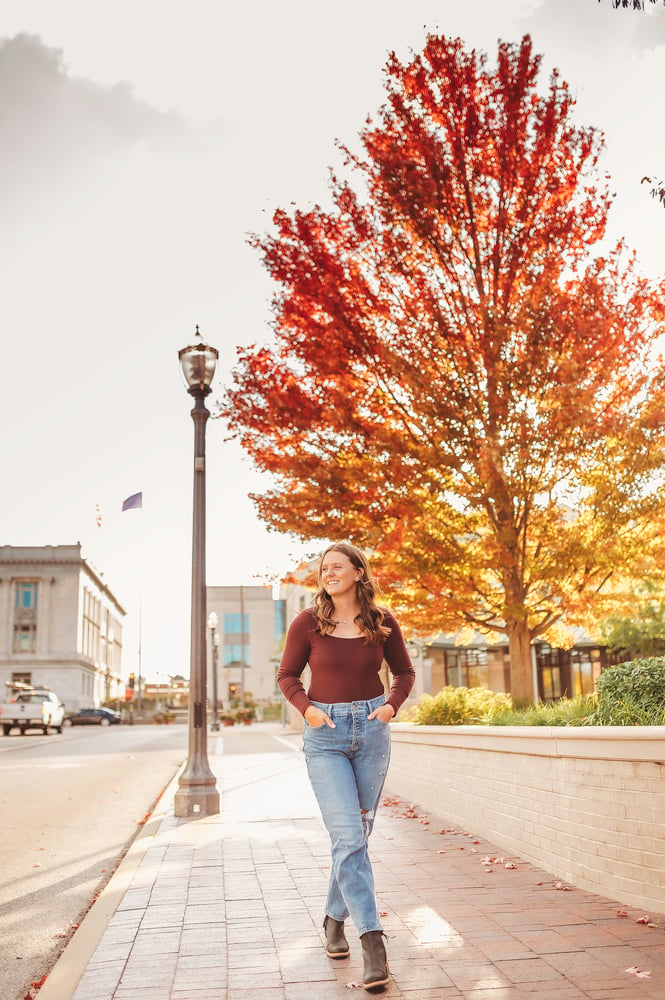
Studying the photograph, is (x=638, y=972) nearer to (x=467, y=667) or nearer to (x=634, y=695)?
(x=634, y=695)

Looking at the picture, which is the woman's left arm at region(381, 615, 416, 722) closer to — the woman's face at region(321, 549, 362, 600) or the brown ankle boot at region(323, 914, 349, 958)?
the woman's face at region(321, 549, 362, 600)

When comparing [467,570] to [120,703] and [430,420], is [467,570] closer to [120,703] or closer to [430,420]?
[430,420]

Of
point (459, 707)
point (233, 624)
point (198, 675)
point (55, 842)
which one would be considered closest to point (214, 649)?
point (459, 707)

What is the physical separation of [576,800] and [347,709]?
2.74 meters

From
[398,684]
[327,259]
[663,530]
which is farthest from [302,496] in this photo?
[398,684]

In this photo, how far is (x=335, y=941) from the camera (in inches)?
189

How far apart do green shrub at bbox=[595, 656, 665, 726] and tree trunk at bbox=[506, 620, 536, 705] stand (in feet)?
12.6

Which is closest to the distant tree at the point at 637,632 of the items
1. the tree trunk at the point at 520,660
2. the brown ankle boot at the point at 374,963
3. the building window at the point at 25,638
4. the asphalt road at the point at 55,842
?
the asphalt road at the point at 55,842

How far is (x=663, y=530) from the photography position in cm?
1002

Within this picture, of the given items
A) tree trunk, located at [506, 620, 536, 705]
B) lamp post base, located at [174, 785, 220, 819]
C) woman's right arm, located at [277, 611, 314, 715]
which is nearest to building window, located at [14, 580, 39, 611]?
lamp post base, located at [174, 785, 220, 819]

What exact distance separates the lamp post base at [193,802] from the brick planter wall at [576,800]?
2.88 metres

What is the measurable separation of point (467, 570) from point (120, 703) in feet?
310

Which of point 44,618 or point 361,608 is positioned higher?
point 44,618

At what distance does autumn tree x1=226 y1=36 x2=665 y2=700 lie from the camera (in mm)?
10078
